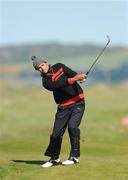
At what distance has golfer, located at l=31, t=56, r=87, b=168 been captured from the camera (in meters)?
14.9

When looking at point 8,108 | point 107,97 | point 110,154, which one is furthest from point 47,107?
point 110,154

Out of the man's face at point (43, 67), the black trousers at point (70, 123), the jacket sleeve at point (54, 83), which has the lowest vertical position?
the black trousers at point (70, 123)

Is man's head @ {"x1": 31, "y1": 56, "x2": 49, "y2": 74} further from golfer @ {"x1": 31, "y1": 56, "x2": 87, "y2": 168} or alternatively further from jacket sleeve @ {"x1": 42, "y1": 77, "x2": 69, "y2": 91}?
jacket sleeve @ {"x1": 42, "y1": 77, "x2": 69, "y2": 91}

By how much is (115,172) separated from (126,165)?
117 centimetres

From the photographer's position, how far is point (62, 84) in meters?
14.9

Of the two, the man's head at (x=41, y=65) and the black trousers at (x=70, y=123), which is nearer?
the man's head at (x=41, y=65)

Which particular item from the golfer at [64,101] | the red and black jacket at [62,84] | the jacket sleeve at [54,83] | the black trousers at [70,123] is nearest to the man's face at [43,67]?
the golfer at [64,101]

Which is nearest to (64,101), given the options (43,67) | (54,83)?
(54,83)

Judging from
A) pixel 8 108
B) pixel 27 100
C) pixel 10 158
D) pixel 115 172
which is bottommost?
pixel 115 172

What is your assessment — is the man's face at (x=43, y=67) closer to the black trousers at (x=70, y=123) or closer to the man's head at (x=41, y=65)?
the man's head at (x=41, y=65)

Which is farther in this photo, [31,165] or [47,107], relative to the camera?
[47,107]

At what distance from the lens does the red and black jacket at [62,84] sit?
14.8 meters

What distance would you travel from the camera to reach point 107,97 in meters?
114

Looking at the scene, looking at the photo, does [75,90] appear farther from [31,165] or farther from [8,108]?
[8,108]
